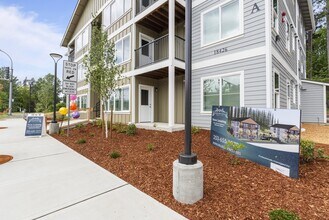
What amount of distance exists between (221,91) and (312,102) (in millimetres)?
11564

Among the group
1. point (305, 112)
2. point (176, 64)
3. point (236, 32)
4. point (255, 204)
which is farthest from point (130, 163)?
point (305, 112)

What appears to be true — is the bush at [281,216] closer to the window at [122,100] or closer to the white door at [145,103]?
the white door at [145,103]

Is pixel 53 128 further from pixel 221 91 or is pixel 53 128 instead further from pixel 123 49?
pixel 221 91

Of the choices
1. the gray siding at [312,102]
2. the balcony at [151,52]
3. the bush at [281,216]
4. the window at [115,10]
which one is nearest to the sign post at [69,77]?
the balcony at [151,52]

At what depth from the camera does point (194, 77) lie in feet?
30.1

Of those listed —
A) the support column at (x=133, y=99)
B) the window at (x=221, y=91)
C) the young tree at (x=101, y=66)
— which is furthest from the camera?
the support column at (x=133, y=99)

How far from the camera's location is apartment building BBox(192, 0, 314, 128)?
6.67m

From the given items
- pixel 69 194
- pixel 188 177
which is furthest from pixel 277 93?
pixel 69 194

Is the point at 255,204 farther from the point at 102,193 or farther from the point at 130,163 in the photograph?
the point at 130,163

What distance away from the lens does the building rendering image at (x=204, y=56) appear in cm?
687

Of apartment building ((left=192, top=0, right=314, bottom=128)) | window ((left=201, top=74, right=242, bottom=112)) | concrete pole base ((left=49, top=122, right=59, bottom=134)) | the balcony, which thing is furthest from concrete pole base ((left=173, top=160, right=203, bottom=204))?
concrete pole base ((left=49, top=122, right=59, bottom=134))

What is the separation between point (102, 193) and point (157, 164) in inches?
64.3

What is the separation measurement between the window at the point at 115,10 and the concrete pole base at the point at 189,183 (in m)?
11.6

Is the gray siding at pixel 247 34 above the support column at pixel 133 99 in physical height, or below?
above
